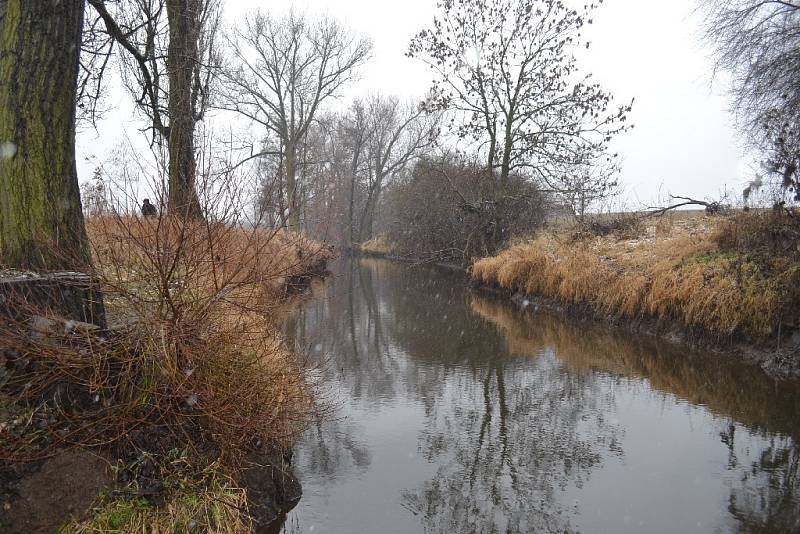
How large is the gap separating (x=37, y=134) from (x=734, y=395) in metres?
7.64

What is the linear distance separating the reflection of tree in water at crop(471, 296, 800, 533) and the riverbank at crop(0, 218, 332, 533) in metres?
3.67

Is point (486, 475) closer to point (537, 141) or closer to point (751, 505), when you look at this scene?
point (751, 505)

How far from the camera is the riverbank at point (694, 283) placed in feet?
25.6

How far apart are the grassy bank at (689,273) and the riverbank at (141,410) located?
734 cm

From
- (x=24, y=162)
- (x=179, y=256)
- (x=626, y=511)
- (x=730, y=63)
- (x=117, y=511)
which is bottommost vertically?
(x=626, y=511)

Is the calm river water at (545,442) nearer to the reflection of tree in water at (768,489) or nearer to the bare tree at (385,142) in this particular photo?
the reflection of tree in water at (768,489)

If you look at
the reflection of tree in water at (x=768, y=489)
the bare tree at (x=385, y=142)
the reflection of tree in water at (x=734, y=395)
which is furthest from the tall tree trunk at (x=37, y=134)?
the bare tree at (x=385, y=142)

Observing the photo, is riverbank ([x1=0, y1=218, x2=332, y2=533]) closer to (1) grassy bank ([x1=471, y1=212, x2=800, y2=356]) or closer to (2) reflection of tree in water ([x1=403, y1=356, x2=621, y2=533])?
(2) reflection of tree in water ([x1=403, y1=356, x2=621, y2=533])

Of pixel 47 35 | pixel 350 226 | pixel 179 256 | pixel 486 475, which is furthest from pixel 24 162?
pixel 350 226

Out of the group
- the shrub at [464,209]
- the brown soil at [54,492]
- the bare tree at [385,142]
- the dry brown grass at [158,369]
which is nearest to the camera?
the brown soil at [54,492]

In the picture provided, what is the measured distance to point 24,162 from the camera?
391 cm

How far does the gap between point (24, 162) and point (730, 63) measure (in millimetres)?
10756

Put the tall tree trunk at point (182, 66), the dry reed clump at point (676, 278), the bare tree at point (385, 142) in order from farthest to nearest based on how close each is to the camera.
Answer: the bare tree at point (385, 142) → the dry reed clump at point (676, 278) → the tall tree trunk at point (182, 66)

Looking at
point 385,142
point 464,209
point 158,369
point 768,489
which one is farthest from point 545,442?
point 385,142
